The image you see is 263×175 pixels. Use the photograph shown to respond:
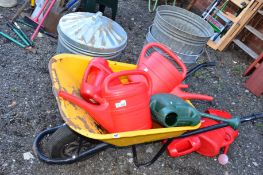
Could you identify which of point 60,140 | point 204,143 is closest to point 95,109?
point 60,140

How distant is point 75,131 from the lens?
1.96m

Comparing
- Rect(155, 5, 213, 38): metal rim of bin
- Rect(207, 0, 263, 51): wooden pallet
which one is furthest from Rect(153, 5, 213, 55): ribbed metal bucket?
Rect(207, 0, 263, 51): wooden pallet

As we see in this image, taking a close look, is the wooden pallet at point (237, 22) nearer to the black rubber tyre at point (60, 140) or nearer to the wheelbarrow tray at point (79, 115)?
the wheelbarrow tray at point (79, 115)

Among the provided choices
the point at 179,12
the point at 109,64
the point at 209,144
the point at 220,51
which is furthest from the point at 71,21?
the point at 220,51

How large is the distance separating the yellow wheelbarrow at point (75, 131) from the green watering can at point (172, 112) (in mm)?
63

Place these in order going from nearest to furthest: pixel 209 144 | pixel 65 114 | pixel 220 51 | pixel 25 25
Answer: pixel 65 114, pixel 209 144, pixel 25 25, pixel 220 51

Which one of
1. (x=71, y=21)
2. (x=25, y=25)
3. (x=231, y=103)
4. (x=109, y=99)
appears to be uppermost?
(x=109, y=99)

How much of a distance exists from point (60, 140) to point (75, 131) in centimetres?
28

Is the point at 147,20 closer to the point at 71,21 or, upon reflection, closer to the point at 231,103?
the point at 231,103

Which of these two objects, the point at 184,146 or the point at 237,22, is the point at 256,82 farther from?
the point at 184,146

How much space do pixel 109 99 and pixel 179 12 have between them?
178 cm

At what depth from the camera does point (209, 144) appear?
108 inches

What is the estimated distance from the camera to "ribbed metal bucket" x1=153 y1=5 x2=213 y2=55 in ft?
9.36

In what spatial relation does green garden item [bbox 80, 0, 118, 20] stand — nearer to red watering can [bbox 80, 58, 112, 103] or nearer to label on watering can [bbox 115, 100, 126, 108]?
red watering can [bbox 80, 58, 112, 103]
